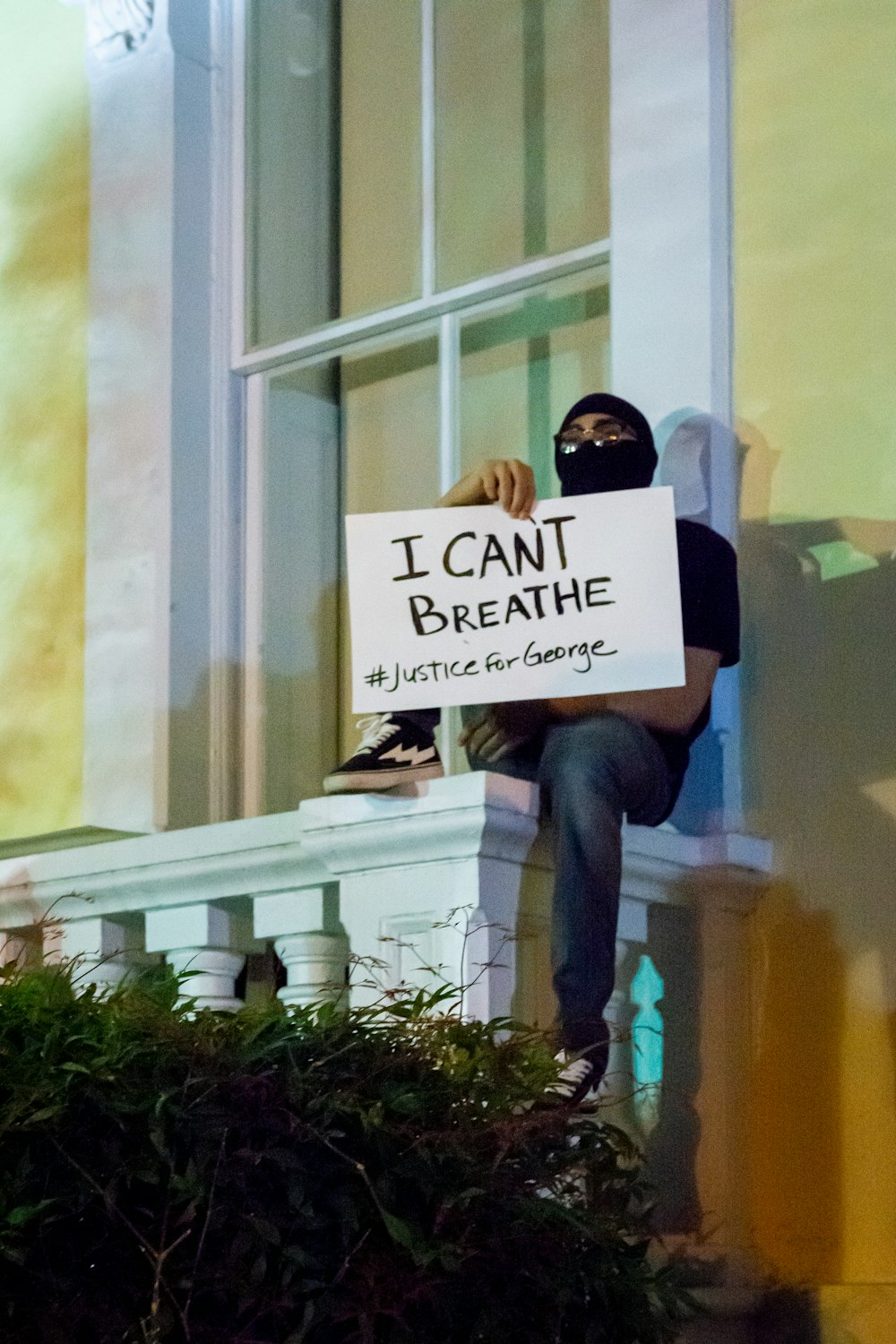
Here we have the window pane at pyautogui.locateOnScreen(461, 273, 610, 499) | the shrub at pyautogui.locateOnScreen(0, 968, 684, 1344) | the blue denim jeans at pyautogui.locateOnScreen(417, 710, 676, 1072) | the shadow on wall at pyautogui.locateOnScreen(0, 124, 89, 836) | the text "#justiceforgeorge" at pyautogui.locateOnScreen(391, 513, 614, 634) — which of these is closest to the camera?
the shrub at pyautogui.locateOnScreen(0, 968, 684, 1344)

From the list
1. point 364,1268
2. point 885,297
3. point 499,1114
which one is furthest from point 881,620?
point 364,1268

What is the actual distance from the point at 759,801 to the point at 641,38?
4.75ft

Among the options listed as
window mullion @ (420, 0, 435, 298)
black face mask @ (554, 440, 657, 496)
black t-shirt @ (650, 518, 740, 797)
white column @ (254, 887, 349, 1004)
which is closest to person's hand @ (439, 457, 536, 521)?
black face mask @ (554, 440, 657, 496)

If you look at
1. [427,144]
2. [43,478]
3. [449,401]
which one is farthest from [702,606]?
[43,478]

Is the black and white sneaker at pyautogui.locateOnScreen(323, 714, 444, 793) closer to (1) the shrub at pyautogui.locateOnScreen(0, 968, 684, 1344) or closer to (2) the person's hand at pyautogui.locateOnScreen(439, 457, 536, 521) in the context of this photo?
(2) the person's hand at pyautogui.locateOnScreen(439, 457, 536, 521)

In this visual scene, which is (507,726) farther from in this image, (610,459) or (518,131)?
(518,131)

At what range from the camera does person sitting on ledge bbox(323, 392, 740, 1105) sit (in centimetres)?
267

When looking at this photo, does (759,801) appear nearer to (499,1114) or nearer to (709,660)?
(709,660)

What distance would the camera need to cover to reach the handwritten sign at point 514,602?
284 centimetres

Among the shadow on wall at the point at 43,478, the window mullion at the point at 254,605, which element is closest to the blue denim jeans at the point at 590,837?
the window mullion at the point at 254,605

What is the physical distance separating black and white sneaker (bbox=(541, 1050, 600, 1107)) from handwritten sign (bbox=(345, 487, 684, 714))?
1.84 ft

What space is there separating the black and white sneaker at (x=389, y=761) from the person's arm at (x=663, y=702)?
0.68 feet

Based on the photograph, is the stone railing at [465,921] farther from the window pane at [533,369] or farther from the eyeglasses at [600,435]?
the window pane at [533,369]

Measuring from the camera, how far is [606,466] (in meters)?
3.04
